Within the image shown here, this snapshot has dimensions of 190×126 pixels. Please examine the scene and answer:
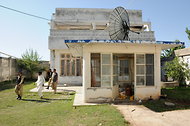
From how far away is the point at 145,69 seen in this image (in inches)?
282

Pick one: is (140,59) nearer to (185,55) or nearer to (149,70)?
(149,70)

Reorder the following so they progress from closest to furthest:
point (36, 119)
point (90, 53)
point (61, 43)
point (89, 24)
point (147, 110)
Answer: point (36, 119), point (147, 110), point (90, 53), point (61, 43), point (89, 24)

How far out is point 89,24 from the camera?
1625 cm

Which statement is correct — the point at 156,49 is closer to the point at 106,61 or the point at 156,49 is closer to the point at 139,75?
the point at 139,75

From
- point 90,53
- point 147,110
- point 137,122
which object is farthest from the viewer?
point 90,53

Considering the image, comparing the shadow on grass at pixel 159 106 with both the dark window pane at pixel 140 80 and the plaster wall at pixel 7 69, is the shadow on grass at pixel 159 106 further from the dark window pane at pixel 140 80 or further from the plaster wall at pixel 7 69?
the plaster wall at pixel 7 69

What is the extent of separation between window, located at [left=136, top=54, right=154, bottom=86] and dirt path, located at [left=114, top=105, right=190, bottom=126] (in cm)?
175

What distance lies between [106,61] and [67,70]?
767 centimetres

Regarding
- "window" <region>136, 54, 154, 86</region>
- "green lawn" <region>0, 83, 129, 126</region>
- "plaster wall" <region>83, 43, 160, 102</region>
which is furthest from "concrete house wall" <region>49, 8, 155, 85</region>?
"green lawn" <region>0, 83, 129, 126</region>

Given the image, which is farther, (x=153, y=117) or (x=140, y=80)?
(x=140, y=80)

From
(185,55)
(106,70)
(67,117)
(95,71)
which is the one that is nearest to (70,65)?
(95,71)

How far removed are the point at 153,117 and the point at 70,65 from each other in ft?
33.4

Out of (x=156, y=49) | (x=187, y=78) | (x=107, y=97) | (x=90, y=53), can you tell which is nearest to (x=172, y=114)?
(x=107, y=97)

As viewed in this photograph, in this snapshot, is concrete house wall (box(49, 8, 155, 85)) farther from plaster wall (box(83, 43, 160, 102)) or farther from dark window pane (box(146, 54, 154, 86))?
dark window pane (box(146, 54, 154, 86))
